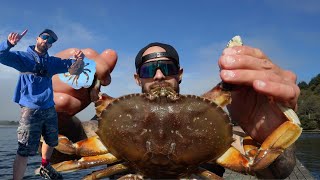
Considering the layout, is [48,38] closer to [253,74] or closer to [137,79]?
[137,79]

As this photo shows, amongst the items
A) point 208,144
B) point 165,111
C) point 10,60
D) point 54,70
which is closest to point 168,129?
point 165,111

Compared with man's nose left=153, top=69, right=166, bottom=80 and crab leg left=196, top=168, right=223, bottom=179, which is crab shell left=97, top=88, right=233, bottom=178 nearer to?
crab leg left=196, top=168, right=223, bottom=179

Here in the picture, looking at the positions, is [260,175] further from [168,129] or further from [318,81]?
[318,81]

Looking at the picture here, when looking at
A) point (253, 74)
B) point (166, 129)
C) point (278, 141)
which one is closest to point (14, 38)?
point (166, 129)

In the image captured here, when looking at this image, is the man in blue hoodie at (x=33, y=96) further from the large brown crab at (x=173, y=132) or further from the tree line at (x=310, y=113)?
the tree line at (x=310, y=113)

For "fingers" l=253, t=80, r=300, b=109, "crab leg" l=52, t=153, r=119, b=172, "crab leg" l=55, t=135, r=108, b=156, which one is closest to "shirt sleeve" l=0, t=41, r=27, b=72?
"crab leg" l=55, t=135, r=108, b=156

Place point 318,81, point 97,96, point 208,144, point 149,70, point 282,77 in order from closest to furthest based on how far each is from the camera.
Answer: point 282,77, point 208,144, point 97,96, point 149,70, point 318,81

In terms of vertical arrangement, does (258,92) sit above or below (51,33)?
below
